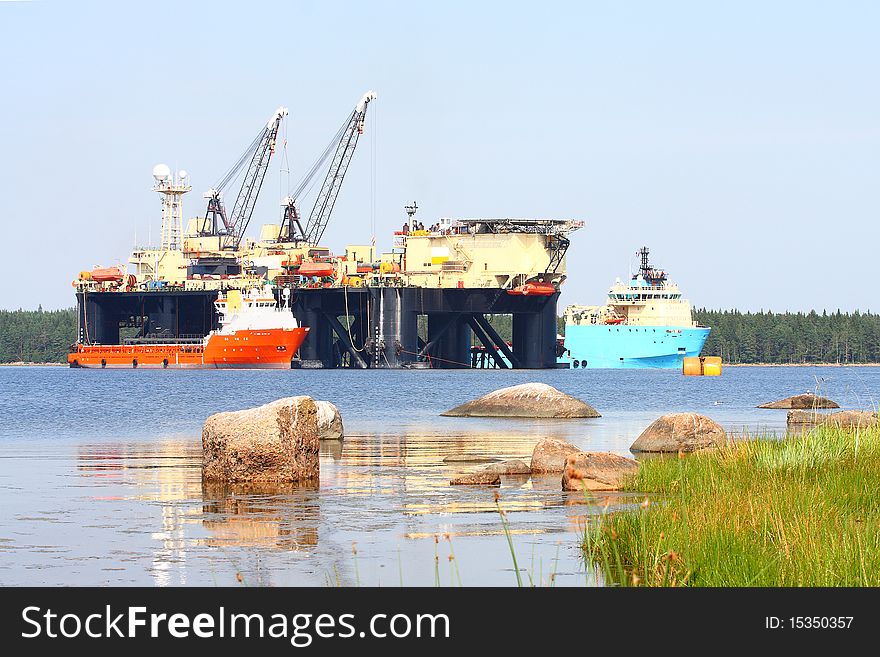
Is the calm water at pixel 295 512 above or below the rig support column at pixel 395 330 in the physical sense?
below

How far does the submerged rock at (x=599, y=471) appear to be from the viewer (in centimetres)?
2086

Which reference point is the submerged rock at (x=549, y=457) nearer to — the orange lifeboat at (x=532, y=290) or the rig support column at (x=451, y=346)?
the orange lifeboat at (x=532, y=290)

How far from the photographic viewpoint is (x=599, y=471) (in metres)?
21.1

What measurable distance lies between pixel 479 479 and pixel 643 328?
111942 mm

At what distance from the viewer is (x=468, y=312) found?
125 m

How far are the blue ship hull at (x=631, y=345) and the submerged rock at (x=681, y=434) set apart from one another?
105329 millimetres

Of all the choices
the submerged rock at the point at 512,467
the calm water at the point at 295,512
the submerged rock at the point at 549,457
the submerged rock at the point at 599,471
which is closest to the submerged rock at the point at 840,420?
the calm water at the point at 295,512

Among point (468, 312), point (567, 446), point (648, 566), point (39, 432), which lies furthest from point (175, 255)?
point (648, 566)

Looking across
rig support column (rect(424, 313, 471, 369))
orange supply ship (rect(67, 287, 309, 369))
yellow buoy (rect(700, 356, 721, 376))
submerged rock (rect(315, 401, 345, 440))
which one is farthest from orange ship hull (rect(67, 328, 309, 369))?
submerged rock (rect(315, 401, 345, 440))

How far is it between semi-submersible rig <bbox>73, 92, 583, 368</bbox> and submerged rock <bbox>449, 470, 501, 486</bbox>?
327 feet

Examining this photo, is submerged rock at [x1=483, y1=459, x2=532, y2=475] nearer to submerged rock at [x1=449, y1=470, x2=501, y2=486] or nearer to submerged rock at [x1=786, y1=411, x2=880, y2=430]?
submerged rock at [x1=449, y1=470, x2=501, y2=486]
